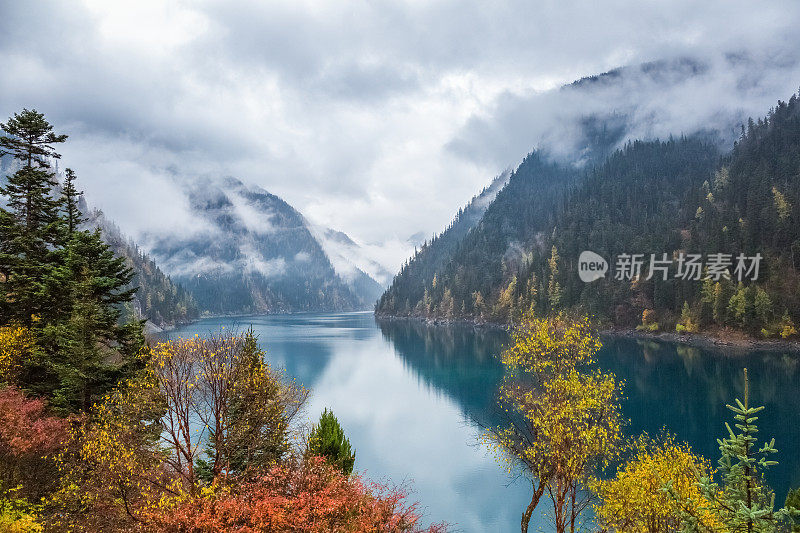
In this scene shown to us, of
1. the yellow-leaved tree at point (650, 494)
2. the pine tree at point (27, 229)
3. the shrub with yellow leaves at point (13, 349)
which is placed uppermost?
the pine tree at point (27, 229)

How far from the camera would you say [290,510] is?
22.0m

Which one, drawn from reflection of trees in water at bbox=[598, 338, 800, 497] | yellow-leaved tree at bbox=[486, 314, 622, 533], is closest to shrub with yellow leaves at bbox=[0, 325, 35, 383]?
yellow-leaved tree at bbox=[486, 314, 622, 533]

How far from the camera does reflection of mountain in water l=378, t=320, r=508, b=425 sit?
82.4 m

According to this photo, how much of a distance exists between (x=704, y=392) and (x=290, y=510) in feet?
281

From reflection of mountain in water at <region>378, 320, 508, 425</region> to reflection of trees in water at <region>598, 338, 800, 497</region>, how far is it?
80.5ft

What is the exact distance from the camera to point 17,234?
35438 mm

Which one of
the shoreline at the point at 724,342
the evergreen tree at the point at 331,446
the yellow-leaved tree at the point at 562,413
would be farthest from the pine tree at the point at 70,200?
the shoreline at the point at 724,342

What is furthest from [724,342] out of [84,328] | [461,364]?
[84,328]

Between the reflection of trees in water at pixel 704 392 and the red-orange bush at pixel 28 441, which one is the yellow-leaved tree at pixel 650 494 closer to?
the reflection of trees in water at pixel 704 392

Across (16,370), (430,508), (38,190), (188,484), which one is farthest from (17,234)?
(430,508)

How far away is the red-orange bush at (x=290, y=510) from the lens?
19.2 meters

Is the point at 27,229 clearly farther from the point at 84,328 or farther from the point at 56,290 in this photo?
the point at 84,328

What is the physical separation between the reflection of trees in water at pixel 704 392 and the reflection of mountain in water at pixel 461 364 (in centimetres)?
2454

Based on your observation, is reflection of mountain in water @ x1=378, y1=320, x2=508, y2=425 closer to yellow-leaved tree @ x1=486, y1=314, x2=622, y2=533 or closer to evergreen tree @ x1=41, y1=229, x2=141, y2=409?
yellow-leaved tree @ x1=486, y1=314, x2=622, y2=533
